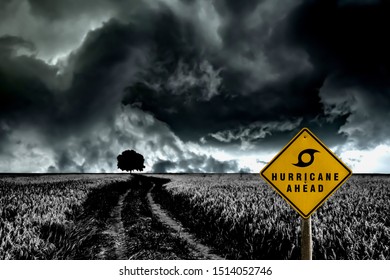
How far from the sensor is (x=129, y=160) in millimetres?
104000

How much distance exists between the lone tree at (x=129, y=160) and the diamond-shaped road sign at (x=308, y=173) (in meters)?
103

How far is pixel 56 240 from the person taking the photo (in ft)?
28.1

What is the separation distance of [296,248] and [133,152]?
10094 cm

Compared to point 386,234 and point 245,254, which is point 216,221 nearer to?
point 245,254

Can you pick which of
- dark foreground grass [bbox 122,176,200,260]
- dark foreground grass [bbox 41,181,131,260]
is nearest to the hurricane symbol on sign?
dark foreground grass [bbox 122,176,200,260]

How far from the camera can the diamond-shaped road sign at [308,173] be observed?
3689mm

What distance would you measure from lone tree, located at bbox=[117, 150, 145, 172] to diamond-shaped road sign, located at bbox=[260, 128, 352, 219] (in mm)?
102831

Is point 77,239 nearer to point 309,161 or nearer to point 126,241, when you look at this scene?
point 126,241

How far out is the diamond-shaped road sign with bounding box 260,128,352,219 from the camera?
12.1 feet

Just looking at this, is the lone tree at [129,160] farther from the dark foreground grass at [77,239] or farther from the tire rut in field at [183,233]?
the dark foreground grass at [77,239]

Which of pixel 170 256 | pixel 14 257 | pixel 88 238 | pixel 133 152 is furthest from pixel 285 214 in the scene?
pixel 133 152
